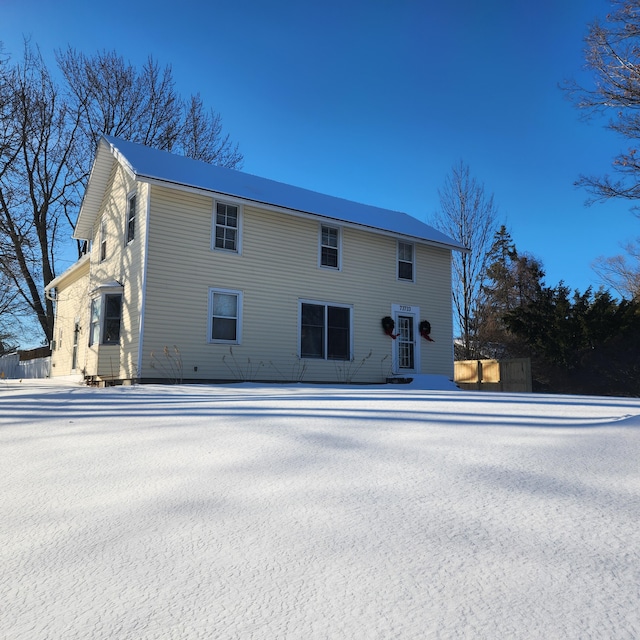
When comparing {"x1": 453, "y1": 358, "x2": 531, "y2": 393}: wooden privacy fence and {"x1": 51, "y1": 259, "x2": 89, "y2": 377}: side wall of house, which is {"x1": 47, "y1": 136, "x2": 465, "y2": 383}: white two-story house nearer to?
{"x1": 51, "y1": 259, "x2": 89, "y2": 377}: side wall of house

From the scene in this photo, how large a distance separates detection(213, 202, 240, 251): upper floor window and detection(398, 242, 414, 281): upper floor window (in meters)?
4.57

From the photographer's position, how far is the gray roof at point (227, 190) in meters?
11.2

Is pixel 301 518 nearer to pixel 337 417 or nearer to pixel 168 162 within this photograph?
pixel 337 417

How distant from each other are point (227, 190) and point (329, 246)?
285 cm

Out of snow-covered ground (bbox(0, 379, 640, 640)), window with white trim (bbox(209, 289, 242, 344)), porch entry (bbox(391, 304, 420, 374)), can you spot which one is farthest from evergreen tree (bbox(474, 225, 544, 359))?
snow-covered ground (bbox(0, 379, 640, 640))

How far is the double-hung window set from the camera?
12375mm

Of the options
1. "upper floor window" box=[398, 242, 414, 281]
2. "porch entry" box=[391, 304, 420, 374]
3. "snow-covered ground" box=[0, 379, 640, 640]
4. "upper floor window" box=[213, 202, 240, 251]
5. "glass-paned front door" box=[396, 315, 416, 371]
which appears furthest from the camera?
"upper floor window" box=[398, 242, 414, 281]

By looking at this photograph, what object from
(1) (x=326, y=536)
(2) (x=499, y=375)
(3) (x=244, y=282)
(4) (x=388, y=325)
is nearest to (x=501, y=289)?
(2) (x=499, y=375)

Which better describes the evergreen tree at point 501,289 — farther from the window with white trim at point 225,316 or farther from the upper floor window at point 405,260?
the window with white trim at point 225,316

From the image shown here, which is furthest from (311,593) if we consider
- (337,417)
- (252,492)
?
(337,417)

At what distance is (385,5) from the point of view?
490 inches

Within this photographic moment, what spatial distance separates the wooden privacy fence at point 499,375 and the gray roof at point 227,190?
3531 mm

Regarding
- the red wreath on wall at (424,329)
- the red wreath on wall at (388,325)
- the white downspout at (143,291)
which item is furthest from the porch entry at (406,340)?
the white downspout at (143,291)

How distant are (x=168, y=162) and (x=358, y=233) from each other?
470 centimetres
